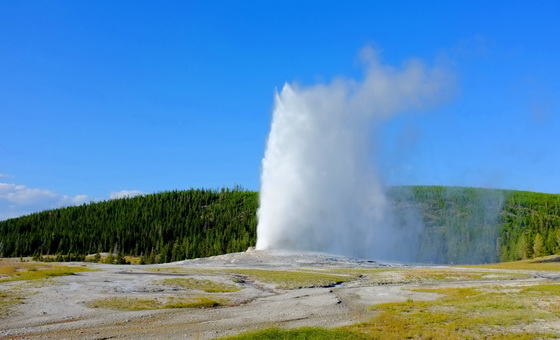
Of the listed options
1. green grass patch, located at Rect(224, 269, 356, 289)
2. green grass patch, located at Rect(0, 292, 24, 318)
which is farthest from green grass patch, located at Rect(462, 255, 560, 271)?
green grass patch, located at Rect(0, 292, 24, 318)

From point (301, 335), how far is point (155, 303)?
46.1ft

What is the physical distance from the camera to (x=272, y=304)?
3319 cm

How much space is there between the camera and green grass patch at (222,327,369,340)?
22.1 metres

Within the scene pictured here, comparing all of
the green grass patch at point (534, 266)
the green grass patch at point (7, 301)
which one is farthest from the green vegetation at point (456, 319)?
the green grass patch at point (534, 266)

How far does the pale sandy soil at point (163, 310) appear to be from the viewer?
23.9 metres

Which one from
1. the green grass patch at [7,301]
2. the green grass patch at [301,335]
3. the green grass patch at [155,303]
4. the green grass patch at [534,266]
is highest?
the green grass patch at [534,266]

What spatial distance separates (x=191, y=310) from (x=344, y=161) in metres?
80.2

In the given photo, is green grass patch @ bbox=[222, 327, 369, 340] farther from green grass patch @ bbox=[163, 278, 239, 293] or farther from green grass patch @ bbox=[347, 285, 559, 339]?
green grass patch @ bbox=[163, 278, 239, 293]

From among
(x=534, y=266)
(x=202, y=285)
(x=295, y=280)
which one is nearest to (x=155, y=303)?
(x=202, y=285)

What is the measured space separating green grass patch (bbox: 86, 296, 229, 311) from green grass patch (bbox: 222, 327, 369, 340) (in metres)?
10.6

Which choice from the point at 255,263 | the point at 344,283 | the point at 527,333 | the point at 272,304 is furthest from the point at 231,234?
the point at 527,333

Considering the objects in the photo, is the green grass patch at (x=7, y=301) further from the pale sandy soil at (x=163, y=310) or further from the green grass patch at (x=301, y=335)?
the green grass patch at (x=301, y=335)

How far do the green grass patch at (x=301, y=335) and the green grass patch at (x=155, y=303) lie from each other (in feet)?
34.8

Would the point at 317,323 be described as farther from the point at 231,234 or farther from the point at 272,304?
the point at 231,234
